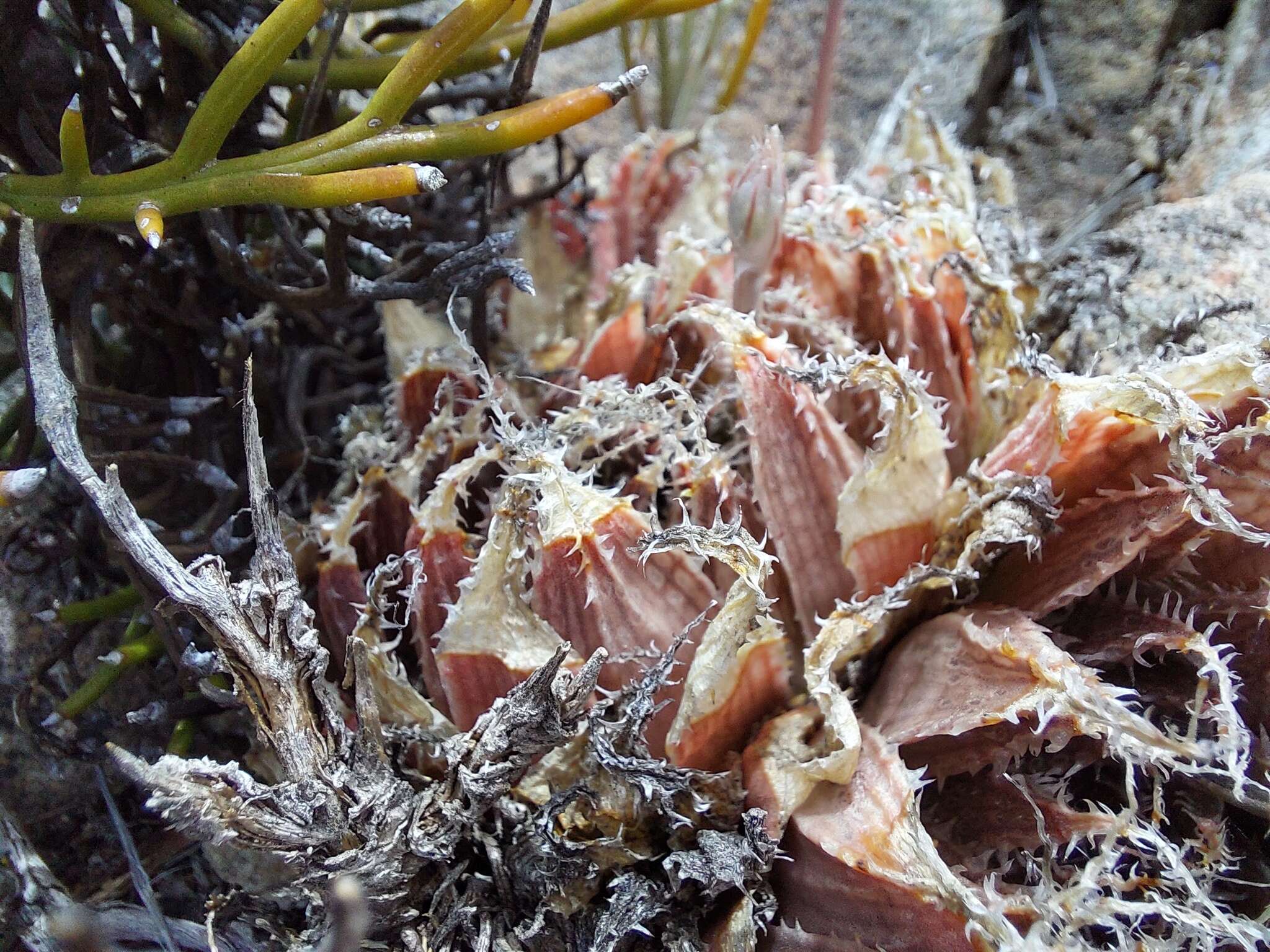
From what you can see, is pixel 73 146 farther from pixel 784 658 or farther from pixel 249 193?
pixel 784 658

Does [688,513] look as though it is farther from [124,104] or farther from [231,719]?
[124,104]

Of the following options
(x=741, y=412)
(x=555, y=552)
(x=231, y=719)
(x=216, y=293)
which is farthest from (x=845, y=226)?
(x=231, y=719)

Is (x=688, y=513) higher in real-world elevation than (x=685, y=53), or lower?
lower

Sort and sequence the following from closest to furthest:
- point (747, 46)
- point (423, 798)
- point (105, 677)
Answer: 1. point (423, 798)
2. point (105, 677)
3. point (747, 46)

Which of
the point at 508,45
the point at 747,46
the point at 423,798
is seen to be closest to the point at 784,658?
the point at 423,798

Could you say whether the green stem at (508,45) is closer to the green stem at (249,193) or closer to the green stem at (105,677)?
the green stem at (249,193)

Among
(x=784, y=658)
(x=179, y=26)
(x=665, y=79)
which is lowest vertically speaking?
(x=784, y=658)

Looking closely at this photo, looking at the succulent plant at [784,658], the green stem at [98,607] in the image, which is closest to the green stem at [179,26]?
the succulent plant at [784,658]
